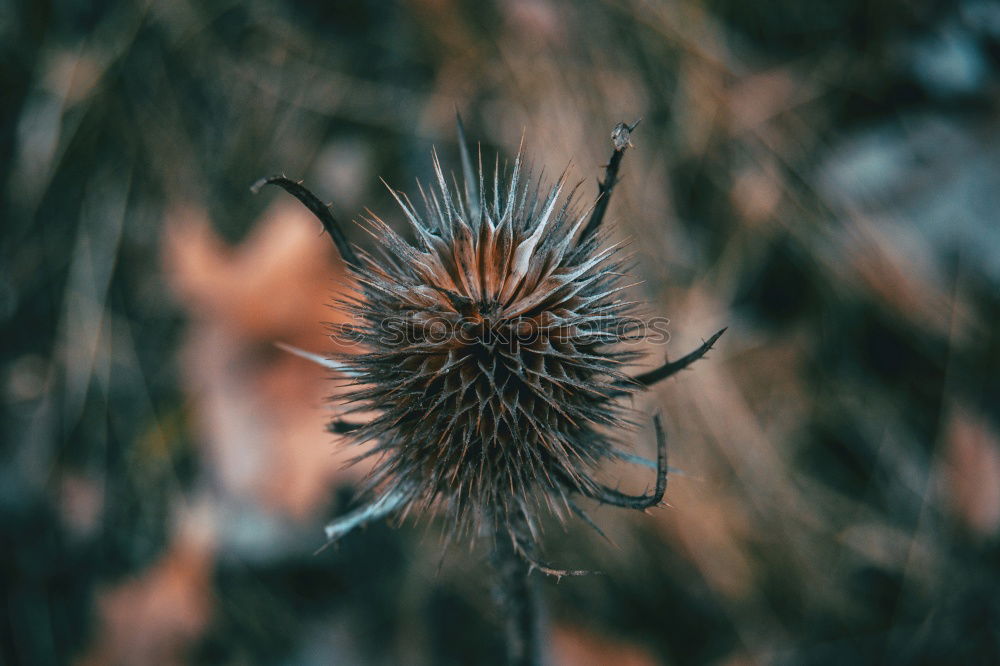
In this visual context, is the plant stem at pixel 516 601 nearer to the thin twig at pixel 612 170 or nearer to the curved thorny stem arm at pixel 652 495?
the curved thorny stem arm at pixel 652 495

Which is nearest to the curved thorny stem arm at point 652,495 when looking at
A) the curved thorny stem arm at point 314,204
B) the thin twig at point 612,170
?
the thin twig at point 612,170

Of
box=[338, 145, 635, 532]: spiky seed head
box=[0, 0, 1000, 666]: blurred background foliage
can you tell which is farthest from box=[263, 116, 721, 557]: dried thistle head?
box=[0, 0, 1000, 666]: blurred background foliage

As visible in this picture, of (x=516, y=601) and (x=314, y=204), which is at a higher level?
(x=314, y=204)

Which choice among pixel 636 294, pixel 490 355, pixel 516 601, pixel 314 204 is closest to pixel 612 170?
pixel 490 355

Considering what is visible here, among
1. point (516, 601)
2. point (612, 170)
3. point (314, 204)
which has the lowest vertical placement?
point (516, 601)

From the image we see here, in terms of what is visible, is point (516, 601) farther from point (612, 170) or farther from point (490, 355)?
point (612, 170)

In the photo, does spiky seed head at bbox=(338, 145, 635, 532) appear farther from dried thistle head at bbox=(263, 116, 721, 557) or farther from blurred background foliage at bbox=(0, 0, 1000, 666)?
blurred background foliage at bbox=(0, 0, 1000, 666)
